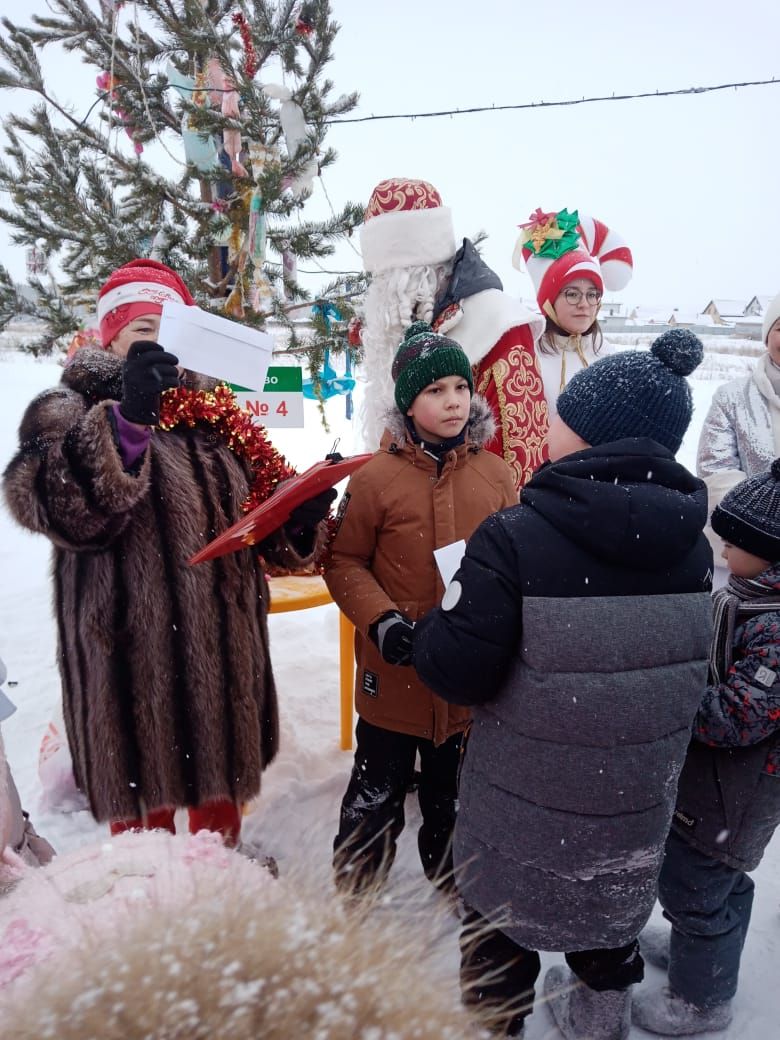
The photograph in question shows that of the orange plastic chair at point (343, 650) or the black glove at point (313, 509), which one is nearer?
the black glove at point (313, 509)

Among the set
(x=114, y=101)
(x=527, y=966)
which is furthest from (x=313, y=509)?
(x=114, y=101)

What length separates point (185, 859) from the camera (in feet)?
3.11

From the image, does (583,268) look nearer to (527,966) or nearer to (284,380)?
(284,380)

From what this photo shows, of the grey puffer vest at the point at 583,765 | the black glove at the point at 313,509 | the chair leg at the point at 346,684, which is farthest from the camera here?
the chair leg at the point at 346,684

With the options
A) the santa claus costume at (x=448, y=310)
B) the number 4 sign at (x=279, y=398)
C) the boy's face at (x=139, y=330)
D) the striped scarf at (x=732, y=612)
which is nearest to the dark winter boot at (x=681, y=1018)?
the striped scarf at (x=732, y=612)

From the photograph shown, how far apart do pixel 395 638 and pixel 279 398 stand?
6.70 feet

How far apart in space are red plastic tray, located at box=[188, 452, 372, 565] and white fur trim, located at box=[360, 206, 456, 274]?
1543 mm

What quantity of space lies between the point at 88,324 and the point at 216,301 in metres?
0.71

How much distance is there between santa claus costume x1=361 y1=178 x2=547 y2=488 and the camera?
8.82ft

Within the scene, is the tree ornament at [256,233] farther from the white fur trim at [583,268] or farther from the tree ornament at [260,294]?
the white fur trim at [583,268]

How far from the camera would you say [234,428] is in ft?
6.59

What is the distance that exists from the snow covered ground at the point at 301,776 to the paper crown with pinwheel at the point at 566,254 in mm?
2401

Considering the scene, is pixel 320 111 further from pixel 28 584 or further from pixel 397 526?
pixel 28 584

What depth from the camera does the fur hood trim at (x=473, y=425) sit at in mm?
2061
